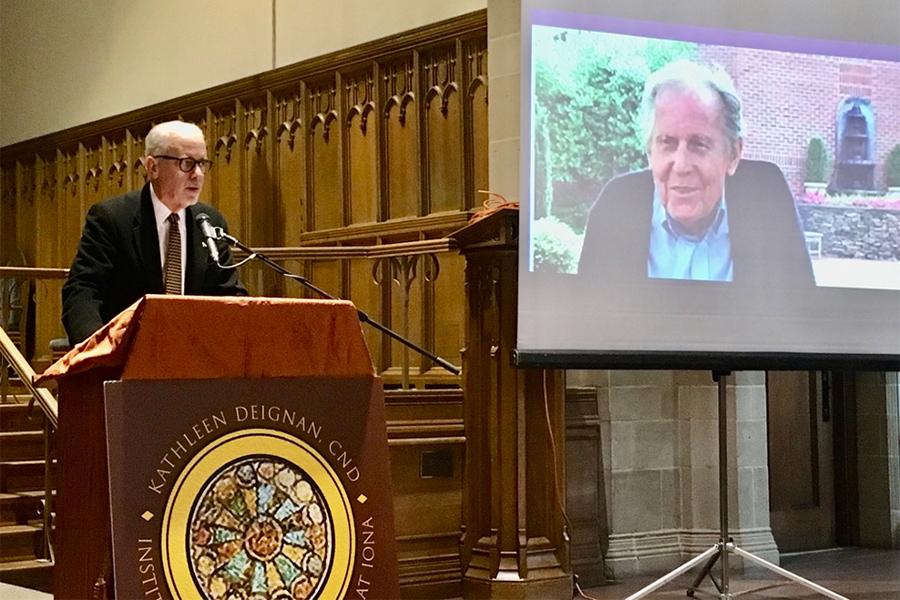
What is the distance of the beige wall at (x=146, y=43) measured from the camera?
8.01m

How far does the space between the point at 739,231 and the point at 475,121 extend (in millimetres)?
3124

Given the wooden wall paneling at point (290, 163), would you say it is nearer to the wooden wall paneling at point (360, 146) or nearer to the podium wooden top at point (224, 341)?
the wooden wall paneling at point (360, 146)

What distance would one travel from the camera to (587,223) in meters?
3.99

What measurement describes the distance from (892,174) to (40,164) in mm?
8803

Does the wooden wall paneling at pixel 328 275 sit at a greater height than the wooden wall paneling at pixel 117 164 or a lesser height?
lesser

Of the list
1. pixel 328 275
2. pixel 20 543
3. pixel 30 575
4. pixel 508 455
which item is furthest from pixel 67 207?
pixel 508 455

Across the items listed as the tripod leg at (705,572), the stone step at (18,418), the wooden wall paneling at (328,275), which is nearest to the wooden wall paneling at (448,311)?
the wooden wall paneling at (328,275)

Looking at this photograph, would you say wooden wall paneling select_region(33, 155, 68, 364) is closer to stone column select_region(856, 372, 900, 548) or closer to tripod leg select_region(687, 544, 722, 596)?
stone column select_region(856, 372, 900, 548)

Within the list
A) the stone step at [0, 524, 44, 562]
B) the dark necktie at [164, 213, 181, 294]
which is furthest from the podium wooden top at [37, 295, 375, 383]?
the stone step at [0, 524, 44, 562]

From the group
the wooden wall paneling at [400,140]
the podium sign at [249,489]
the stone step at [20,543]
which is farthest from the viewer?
the wooden wall paneling at [400,140]

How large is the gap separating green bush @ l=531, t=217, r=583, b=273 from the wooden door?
8.64ft

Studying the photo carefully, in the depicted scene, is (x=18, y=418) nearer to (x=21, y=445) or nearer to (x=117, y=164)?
(x=21, y=445)

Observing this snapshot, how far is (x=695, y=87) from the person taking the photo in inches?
163

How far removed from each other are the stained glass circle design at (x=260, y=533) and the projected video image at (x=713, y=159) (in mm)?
1390
